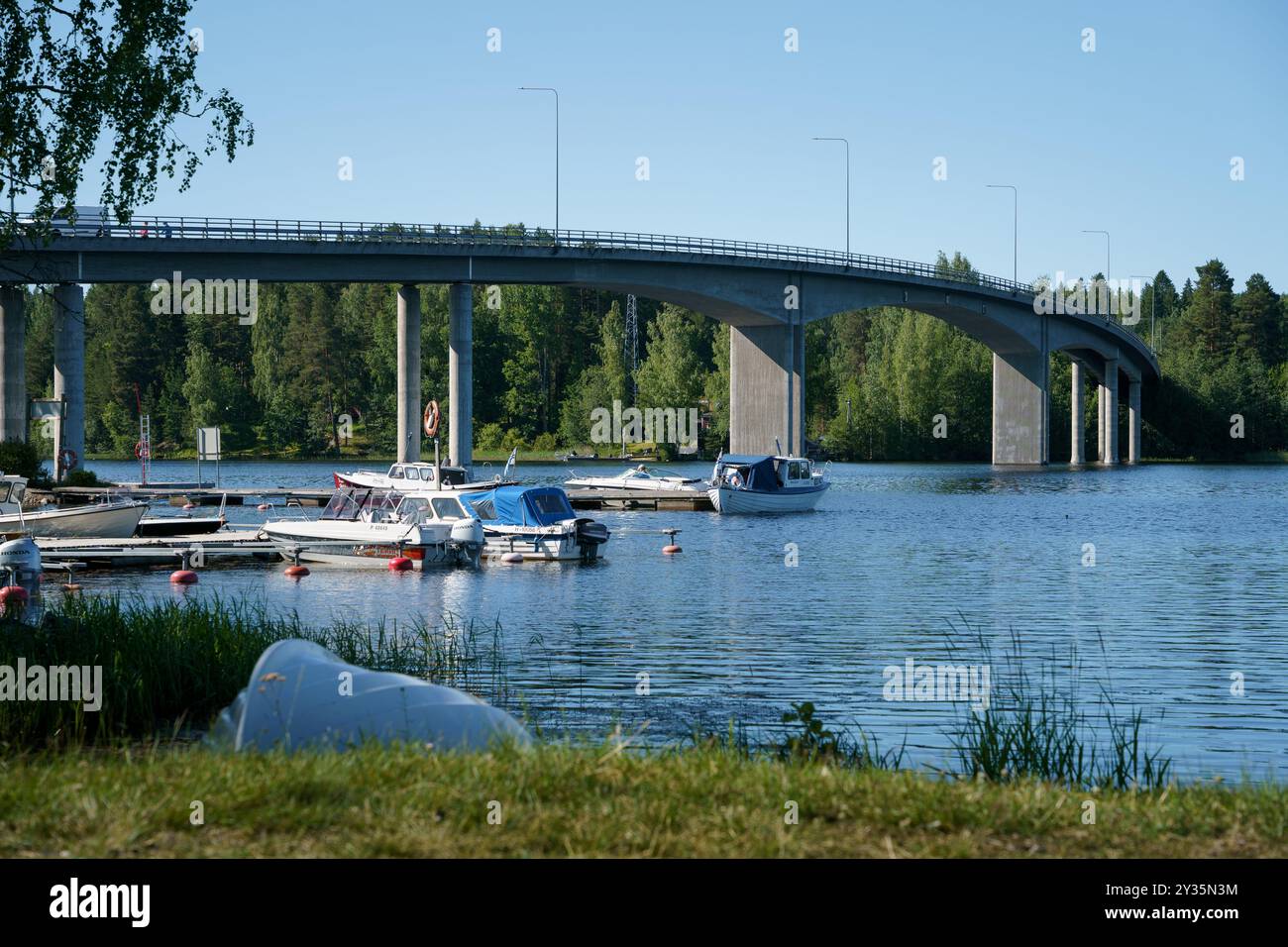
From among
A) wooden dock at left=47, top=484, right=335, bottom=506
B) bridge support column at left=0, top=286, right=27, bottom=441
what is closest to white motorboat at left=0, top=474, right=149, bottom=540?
wooden dock at left=47, top=484, right=335, bottom=506

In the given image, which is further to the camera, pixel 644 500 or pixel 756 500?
pixel 644 500

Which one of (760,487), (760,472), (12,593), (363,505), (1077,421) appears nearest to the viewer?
(12,593)

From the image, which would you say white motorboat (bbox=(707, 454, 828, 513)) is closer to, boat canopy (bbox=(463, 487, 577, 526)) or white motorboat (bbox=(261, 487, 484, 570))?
boat canopy (bbox=(463, 487, 577, 526))

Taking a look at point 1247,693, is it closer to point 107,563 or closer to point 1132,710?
point 1132,710

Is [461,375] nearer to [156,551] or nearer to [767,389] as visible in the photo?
[767,389]

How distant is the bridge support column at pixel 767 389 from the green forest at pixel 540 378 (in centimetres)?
3979

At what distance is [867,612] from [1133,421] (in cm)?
10500

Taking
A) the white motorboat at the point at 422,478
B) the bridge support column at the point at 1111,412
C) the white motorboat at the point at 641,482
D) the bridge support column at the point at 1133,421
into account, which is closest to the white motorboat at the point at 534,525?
the white motorboat at the point at 422,478

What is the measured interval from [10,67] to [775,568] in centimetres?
2484

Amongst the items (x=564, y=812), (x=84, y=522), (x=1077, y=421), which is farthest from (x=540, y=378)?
(x=564, y=812)

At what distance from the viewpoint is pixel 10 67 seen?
16.7 meters

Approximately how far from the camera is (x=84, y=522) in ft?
133

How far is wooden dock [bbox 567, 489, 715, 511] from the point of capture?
6266cm
